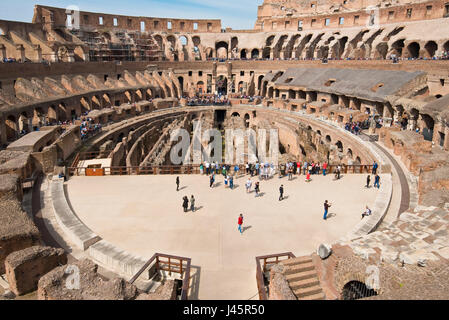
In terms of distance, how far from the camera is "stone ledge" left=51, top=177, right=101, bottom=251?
10186mm

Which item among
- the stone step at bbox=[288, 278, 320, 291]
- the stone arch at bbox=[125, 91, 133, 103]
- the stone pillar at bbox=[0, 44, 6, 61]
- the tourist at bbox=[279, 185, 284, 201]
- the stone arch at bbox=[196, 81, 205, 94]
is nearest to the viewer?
the stone step at bbox=[288, 278, 320, 291]

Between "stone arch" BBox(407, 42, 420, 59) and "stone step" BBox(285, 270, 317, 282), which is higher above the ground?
"stone arch" BBox(407, 42, 420, 59)

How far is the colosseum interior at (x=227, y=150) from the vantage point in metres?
8.23

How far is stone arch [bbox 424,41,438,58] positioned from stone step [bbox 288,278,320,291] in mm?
32415

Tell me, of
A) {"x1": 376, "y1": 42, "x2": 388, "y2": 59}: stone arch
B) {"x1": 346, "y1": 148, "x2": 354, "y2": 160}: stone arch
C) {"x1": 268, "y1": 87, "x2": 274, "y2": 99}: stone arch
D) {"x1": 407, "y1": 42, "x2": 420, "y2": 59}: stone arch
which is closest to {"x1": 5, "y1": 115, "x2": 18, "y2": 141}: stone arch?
{"x1": 346, "y1": 148, "x2": 354, "y2": 160}: stone arch

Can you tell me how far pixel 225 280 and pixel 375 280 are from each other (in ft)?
12.3

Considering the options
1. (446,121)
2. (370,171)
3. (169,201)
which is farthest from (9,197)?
(446,121)

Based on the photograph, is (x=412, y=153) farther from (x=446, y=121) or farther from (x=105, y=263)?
(x=105, y=263)

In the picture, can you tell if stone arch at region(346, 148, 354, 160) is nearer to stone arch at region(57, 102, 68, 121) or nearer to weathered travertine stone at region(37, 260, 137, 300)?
weathered travertine stone at region(37, 260, 137, 300)

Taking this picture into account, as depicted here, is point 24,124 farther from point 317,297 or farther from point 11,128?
point 317,297

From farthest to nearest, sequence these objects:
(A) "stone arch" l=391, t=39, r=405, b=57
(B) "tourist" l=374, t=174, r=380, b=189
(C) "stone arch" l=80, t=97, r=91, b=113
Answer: (A) "stone arch" l=391, t=39, r=405, b=57
(C) "stone arch" l=80, t=97, r=91, b=113
(B) "tourist" l=374, t=174, r=380, b=189

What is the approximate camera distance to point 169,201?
531 inches

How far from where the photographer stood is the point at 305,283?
820 centimetres

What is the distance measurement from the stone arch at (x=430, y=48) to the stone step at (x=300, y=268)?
32121 millimetres
